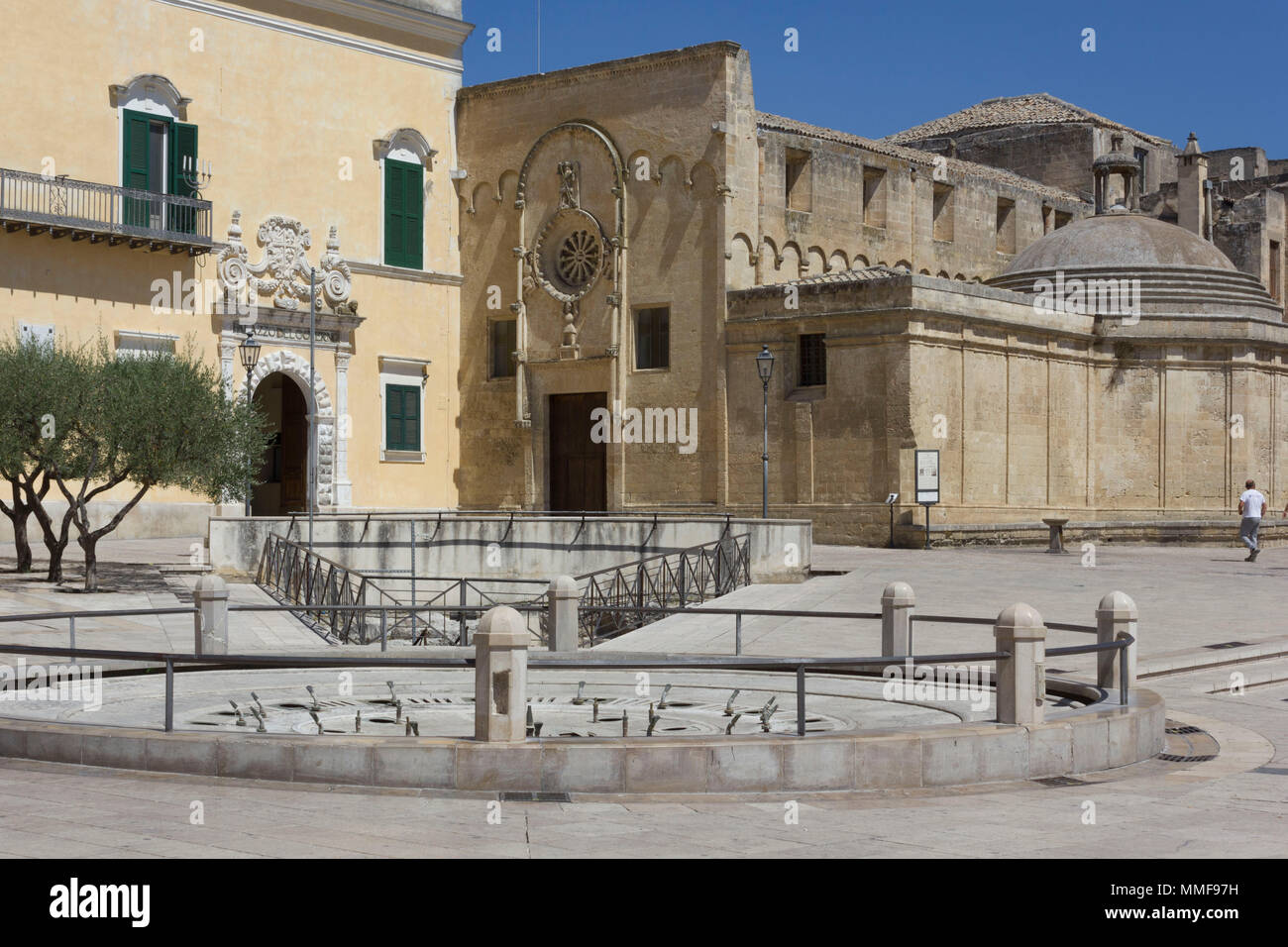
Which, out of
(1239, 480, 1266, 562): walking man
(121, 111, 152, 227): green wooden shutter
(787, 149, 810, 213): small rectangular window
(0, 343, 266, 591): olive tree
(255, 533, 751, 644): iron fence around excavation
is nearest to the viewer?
(255, 533, 751, 644): iron fence around excavation

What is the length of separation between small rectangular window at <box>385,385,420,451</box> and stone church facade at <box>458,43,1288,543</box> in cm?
178

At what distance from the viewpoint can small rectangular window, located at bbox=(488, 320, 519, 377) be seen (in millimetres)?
42281

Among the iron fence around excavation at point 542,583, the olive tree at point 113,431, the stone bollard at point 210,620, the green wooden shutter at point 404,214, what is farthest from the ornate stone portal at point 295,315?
the stone bollard at point 210,620

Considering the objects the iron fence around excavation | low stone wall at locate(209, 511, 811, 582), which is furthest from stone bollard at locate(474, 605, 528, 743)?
low stone wall at locate(209, 511, 811, 582)

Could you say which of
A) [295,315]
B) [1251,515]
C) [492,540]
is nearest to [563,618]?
[492,540]

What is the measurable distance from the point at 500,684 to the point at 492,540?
2082cm

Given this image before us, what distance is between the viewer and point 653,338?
39.6 m

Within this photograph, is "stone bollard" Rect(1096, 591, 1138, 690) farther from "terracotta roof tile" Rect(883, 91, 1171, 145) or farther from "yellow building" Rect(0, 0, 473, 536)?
"terracotta roof tile" Rect(883, 91, 1171, 145)

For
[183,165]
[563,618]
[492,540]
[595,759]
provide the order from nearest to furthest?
[595,759] → [563,618] → [492,540] → [183,165]

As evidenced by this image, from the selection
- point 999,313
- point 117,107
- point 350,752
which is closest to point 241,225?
point 117,107

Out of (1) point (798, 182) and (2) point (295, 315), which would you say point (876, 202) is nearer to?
(1) point (798, 182)

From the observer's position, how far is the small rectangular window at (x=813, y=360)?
36219 millimetres

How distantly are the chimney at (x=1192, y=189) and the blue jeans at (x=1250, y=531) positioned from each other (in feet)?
77.5
